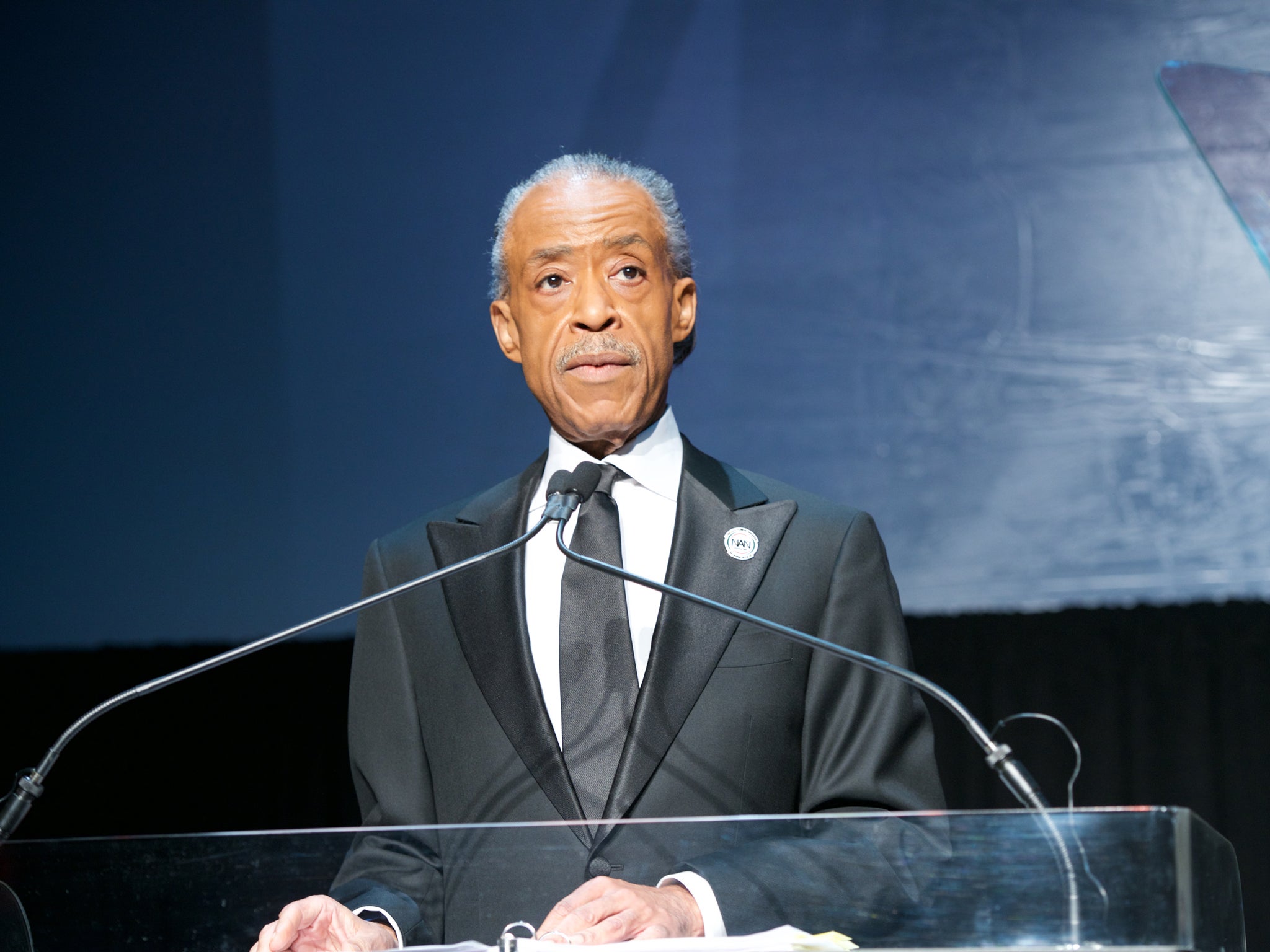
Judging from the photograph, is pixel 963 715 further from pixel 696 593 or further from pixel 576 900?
pixel 696 593

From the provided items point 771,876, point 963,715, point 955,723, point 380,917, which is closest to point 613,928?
point 771,876

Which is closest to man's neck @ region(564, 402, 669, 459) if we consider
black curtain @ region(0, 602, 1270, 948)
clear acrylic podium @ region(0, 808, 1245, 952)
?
clear acrylic podium @ region(0, 808, 1245, 952)

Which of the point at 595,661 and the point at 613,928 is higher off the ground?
the point at 595,661

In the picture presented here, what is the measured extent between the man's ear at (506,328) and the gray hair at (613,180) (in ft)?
0.05

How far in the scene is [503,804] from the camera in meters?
1.48

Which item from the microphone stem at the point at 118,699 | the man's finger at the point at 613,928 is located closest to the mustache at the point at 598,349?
the microphone stem at the point at 118,699

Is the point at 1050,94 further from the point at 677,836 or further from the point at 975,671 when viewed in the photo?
the point at 677,836

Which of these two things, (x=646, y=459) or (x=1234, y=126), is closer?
(x=646, y=459)

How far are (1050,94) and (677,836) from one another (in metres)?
2.37

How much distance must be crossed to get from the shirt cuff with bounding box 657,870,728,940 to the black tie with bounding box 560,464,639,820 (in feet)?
1.33

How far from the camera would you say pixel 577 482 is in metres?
1.43

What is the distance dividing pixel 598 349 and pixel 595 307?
0.17ft

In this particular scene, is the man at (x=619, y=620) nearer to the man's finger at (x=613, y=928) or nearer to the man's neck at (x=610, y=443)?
the man's neck at (x=610, y=443)

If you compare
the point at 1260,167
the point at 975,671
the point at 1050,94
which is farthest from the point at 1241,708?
the point at 1050,94
